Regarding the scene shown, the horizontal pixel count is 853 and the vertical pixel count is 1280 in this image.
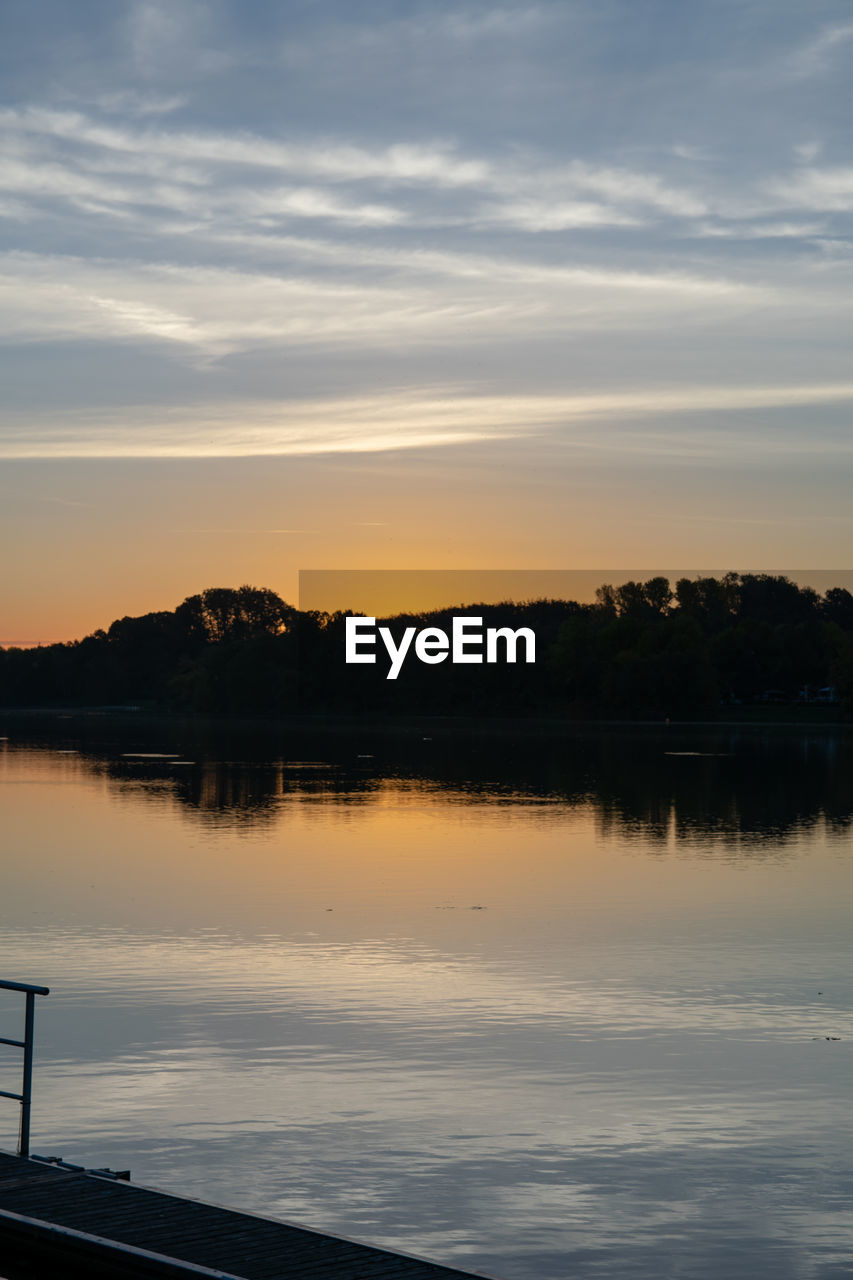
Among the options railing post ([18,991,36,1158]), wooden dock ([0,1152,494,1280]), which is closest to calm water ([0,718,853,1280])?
railing post ([18,991,36,1158])

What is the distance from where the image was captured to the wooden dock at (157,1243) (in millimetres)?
9898

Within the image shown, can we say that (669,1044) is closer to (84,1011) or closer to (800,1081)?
(800,1081)

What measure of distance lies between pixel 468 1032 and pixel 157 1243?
30.4ft

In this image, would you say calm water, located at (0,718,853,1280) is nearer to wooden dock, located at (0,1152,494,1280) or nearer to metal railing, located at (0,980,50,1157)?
metal railing, located at (0,980,50,1157)

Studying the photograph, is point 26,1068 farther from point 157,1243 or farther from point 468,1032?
point 468,1032

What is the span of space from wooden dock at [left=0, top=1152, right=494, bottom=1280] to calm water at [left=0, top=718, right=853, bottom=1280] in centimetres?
180

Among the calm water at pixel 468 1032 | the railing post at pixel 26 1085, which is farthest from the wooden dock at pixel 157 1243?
the calm water at pixel 468 1032

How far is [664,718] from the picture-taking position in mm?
189500

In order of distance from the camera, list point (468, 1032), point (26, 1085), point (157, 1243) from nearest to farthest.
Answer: point (157, 1243) → point (26, 1085) → point (468, 1032)

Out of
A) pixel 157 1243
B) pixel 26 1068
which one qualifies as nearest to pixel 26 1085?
pixel 26 1068

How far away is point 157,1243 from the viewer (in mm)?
10352

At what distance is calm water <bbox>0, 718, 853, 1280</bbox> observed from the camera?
12969mm

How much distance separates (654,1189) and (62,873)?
25.8 metres

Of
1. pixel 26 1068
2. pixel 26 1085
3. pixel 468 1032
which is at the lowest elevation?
pixel 468 1032
